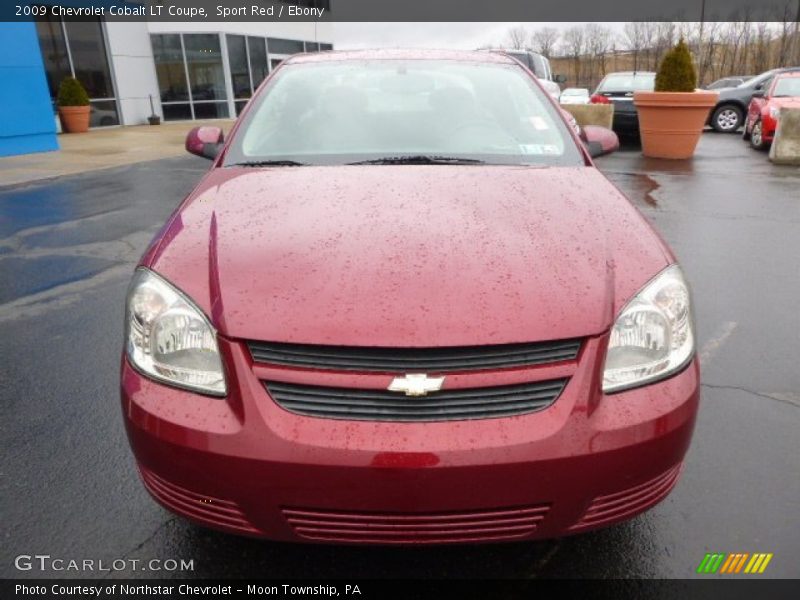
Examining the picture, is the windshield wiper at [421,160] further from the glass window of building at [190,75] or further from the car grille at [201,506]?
the glass window of building at [190,75]

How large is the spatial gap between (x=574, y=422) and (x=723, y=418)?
1.54 m

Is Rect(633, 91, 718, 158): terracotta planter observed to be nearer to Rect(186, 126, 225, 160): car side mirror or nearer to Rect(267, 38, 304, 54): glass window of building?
Rect(186, 126, 225, 160): car side mirror

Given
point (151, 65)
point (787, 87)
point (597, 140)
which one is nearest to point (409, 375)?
point (597, 140)

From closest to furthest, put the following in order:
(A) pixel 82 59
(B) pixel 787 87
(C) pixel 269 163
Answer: (C) pixel 269 163 < (B) pixel 787 87 < (A) pixel 82 59

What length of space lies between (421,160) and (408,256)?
95cm

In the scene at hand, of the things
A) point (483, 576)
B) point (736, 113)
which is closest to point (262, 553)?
point (483, 576)

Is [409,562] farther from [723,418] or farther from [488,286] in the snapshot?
[723,418]

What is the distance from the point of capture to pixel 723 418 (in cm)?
277

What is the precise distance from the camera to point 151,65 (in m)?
20.8

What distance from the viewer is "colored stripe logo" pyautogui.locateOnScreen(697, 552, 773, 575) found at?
6.43 feet

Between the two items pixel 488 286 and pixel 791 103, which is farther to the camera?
pixel 791 103

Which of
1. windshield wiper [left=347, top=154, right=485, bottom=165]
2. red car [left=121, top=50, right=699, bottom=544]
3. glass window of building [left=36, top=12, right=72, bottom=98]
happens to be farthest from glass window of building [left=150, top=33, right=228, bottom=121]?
red car [left=121, top=50, right=699, bottom=544]

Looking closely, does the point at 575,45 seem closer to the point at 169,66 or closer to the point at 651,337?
the point at 169,66

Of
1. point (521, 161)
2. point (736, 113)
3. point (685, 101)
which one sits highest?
point (521, 161)
